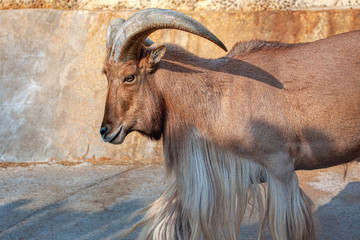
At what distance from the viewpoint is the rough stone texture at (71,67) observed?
669 centimetres

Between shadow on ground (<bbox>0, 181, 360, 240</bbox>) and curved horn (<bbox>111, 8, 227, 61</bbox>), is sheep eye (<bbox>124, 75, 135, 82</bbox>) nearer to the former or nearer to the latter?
curved horn (<bbox>111, 8, 227, 61</bbox>)

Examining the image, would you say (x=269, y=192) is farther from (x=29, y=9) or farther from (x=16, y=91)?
(x=29, y=9)

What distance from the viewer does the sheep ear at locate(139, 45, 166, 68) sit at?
346 cm

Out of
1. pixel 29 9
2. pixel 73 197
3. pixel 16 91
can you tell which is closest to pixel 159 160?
pixel 73 197

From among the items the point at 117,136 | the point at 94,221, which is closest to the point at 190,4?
the point at 94,221

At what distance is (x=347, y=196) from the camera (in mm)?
5008

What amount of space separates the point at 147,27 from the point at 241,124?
103cm

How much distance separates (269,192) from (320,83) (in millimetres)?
933

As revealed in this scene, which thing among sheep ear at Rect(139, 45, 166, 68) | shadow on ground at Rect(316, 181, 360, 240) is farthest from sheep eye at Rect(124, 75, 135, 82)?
shadow on ground at Rect(316, 181, 360, 240)

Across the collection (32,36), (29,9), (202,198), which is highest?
(29,9)

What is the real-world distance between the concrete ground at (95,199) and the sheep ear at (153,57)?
159 cm

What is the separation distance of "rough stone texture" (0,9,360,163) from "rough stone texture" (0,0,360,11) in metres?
0.39

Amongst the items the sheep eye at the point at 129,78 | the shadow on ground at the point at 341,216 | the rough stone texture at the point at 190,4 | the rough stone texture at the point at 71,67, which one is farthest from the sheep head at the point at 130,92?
the rough stone texture at the point at 190,4

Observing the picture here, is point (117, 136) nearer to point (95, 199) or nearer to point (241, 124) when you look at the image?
point (241, 124)
